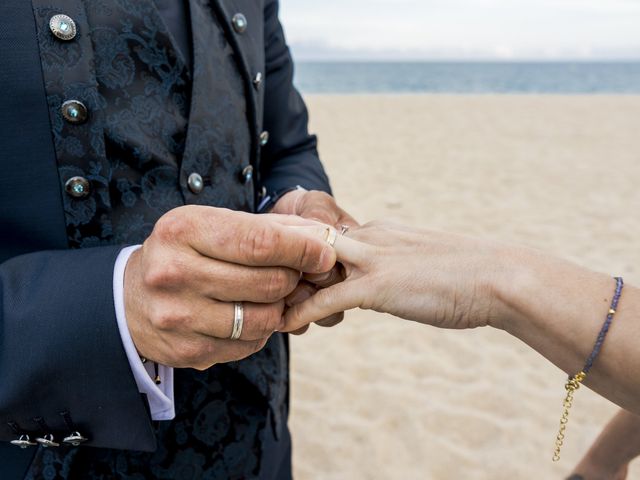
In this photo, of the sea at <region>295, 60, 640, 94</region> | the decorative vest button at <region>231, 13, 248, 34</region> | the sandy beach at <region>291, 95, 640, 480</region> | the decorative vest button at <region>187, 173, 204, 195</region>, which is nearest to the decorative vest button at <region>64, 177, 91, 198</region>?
the decorative vest button at <region>187, 173, 204, 195</region>

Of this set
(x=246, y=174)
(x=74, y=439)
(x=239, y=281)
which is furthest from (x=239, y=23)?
(x=74, y=439)

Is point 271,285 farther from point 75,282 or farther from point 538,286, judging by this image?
point 538,286

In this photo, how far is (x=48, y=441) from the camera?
1.00 m

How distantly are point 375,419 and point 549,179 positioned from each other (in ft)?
19.8

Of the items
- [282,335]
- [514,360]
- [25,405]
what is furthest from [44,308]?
[514,360]

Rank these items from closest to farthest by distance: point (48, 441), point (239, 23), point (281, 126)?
1. point (48, 441)
2. point (239, 23)
3. point (281, 126)

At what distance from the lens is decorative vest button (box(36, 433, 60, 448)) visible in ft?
3.29

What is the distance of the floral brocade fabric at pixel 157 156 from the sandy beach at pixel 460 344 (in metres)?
1.81

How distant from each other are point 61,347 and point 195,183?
436mm

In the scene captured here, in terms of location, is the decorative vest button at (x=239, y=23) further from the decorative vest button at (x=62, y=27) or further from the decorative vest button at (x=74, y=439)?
the decorative vest button at (x=74, y=439)

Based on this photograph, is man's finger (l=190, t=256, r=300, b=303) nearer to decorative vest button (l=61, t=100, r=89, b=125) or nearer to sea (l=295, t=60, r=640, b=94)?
decorative vest button (l=61, t=100, r=89, b=125)

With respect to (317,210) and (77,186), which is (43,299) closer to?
(77,186)

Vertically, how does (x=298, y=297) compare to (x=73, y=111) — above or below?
below

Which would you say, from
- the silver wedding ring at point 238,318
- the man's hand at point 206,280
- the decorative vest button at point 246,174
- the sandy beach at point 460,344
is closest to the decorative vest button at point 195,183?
the decorative vest button at point 246,174
